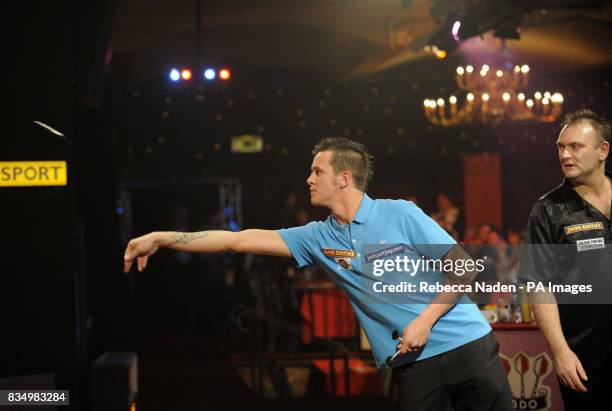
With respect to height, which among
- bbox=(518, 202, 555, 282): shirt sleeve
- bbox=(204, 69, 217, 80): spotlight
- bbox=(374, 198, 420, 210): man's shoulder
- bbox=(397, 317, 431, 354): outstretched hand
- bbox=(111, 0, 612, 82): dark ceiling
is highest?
bbox=(111, 0, 612, 82): dark ceiling

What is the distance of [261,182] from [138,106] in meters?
3.12

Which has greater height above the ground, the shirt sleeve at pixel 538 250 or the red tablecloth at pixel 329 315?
the shirt sleeve at pixel 538 250

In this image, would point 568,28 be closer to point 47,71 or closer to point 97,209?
point 97,209

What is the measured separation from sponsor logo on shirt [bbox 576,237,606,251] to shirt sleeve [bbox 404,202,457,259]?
0.57 meters

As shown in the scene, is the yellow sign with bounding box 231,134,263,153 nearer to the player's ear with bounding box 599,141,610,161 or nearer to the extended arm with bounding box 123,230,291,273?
the extended arm with bounding box 123,230,291,273

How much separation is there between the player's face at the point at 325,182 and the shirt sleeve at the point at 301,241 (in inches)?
Answer: 6.1

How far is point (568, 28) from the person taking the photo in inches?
498

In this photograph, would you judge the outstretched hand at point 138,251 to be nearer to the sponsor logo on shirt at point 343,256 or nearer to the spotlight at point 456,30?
the sponsor logo on shirt at point 343,256

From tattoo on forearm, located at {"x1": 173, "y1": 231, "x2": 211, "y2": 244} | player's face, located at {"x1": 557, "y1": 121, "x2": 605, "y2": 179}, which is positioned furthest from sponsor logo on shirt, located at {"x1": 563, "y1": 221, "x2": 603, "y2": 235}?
tattoo on forearm, located at {"x1": 173, "y1": 231, "x2": 211, "y2": 244}

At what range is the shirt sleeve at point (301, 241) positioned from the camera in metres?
3.89

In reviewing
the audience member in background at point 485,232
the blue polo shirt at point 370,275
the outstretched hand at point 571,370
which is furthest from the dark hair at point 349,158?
the audience member in background at point 485,232

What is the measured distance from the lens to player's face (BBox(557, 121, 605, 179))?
358 cm

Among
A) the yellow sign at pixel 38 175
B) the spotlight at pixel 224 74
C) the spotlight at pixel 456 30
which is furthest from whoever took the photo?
the spotlight at pixel 224 74

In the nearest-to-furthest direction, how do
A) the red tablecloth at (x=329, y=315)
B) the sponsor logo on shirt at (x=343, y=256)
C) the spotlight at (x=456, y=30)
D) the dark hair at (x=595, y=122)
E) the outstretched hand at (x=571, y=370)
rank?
the outstretched hand at (x=571, y=370), the dark hair at (x=595, y=122), the sponsor logo on shirt at (x=343, y=256), the spotlight at (x=456, y=30), the red tablecloth at (x=329, y=315)
